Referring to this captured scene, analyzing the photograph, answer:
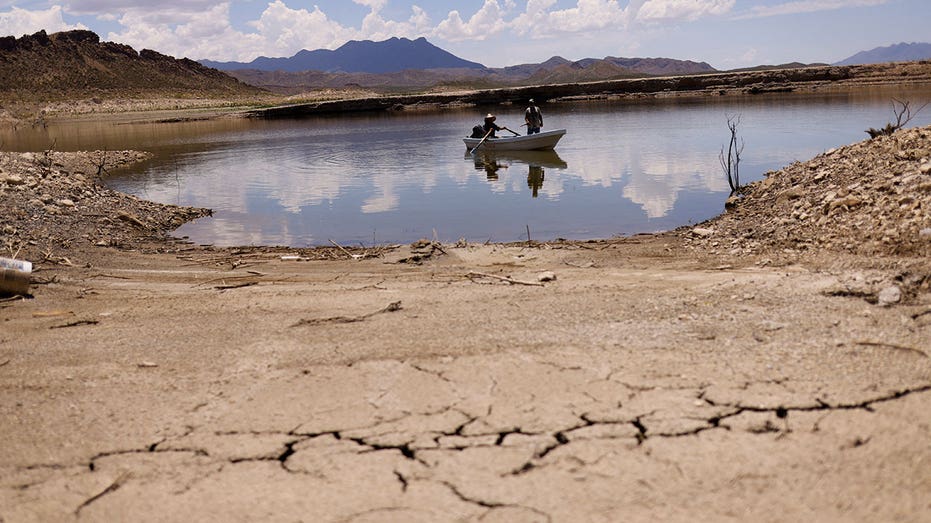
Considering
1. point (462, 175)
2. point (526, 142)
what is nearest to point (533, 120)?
point (526, 142)

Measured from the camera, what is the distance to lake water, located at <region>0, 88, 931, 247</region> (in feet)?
49.9

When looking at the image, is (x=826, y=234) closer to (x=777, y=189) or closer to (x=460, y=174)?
(x=777, y=189)

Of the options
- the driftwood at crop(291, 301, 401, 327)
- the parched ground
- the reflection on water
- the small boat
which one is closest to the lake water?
the reflection on water

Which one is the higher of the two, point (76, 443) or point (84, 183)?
point (84, 183)

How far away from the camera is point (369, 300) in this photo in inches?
299

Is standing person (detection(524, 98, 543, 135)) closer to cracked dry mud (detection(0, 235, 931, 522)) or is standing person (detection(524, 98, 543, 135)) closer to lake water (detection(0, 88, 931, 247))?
lake water (detection(0, 88, 931, 247))

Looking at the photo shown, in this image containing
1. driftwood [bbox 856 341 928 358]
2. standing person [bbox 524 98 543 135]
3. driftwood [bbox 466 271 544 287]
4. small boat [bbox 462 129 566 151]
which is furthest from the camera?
standing person [bbox 524 98 543 135]

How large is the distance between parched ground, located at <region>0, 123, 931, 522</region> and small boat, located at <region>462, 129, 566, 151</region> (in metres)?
17.0

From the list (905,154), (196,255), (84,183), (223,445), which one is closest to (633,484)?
(223,445)

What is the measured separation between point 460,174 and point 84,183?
35.0ft

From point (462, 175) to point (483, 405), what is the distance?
1837cm

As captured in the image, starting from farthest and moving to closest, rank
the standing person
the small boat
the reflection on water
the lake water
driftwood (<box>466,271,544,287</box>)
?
the standing person, the small boat, the reflection on water, the lake water, driftwood (<box>466,271,544,287</box>)

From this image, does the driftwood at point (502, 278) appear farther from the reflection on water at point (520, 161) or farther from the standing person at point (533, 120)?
the standing person at point (533, 120)

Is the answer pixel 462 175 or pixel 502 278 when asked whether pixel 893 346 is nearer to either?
pixel 502 278
